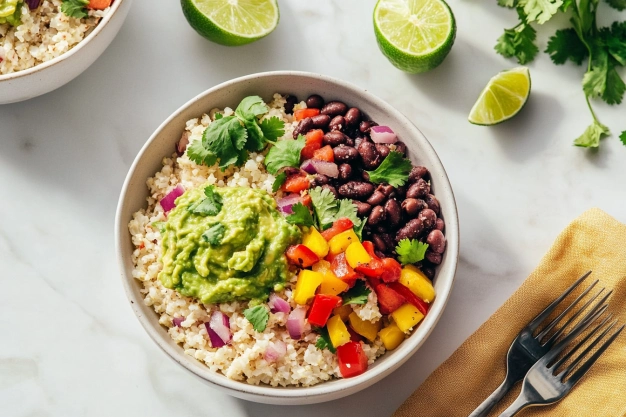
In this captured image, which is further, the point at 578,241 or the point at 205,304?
the point at 578,241

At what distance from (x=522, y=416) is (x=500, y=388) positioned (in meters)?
0.19

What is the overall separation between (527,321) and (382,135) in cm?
110

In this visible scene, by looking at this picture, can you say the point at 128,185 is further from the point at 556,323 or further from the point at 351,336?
the point at 556,323

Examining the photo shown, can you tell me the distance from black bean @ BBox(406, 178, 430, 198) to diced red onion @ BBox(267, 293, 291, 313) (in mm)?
707

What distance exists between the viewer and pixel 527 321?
3.23m

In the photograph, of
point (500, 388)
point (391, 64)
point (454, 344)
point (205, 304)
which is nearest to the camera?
point (205, 304)

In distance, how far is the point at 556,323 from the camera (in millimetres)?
3131

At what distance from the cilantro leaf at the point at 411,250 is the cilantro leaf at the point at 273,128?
717 millimetres

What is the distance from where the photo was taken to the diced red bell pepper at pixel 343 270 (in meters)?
2.80

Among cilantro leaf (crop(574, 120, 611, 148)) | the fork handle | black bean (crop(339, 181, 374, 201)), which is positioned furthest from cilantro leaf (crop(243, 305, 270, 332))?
cilantro leaf (crop(574, 120, 611, 148))

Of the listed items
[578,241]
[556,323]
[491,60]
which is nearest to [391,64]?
[491,60]

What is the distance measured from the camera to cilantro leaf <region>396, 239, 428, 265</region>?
9.48 ft

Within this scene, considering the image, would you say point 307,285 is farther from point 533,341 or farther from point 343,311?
point 533,341

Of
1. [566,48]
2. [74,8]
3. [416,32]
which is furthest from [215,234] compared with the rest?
[566,48]
